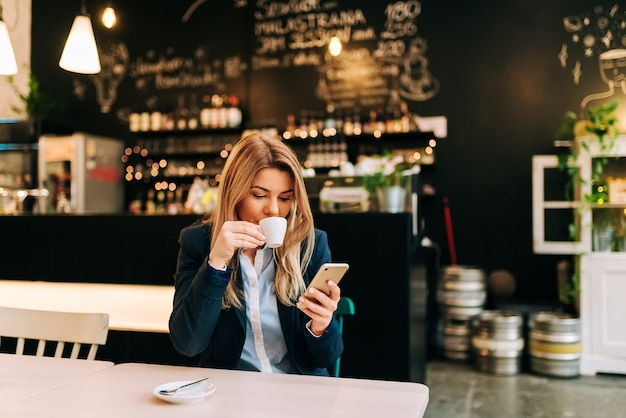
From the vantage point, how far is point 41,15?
767 centimetres

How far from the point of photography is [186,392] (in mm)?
1349

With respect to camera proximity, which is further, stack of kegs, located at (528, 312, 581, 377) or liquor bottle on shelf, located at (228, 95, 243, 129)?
liquor bottle on shelf, located at (228, 95, 243, 129)

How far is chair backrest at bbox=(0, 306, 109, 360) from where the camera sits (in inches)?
73.8

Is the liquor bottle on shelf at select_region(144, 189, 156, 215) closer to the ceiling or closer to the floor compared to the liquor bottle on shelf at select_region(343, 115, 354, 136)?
closer to the floor

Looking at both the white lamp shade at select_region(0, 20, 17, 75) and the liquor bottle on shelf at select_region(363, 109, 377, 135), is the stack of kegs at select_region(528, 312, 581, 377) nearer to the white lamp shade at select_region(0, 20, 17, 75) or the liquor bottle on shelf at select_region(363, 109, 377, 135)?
the liquor bottle on shelf at select_region(363, 109, 377, 135)

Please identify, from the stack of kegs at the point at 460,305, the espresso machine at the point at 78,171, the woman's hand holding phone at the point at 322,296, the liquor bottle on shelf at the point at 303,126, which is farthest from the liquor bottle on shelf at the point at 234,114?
the woman's hand holding phone at the point at 322,296

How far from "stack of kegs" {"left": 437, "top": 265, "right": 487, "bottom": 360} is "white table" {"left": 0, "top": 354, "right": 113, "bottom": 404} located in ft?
12.7

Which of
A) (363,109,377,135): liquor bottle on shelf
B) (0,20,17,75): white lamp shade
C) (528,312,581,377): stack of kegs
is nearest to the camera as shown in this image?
(0,20,17,75): white lamp shade

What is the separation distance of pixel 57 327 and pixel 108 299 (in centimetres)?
181

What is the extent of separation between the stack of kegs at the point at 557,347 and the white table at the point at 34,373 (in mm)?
3756

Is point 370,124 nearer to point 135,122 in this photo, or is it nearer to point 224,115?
point 224,115

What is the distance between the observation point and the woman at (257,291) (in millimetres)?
1834

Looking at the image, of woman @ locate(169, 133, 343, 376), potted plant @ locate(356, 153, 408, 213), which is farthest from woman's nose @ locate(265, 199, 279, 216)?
potted plant @ locate(356, 153, 408, 213)

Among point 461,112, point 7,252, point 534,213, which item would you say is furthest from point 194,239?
point 461,112
